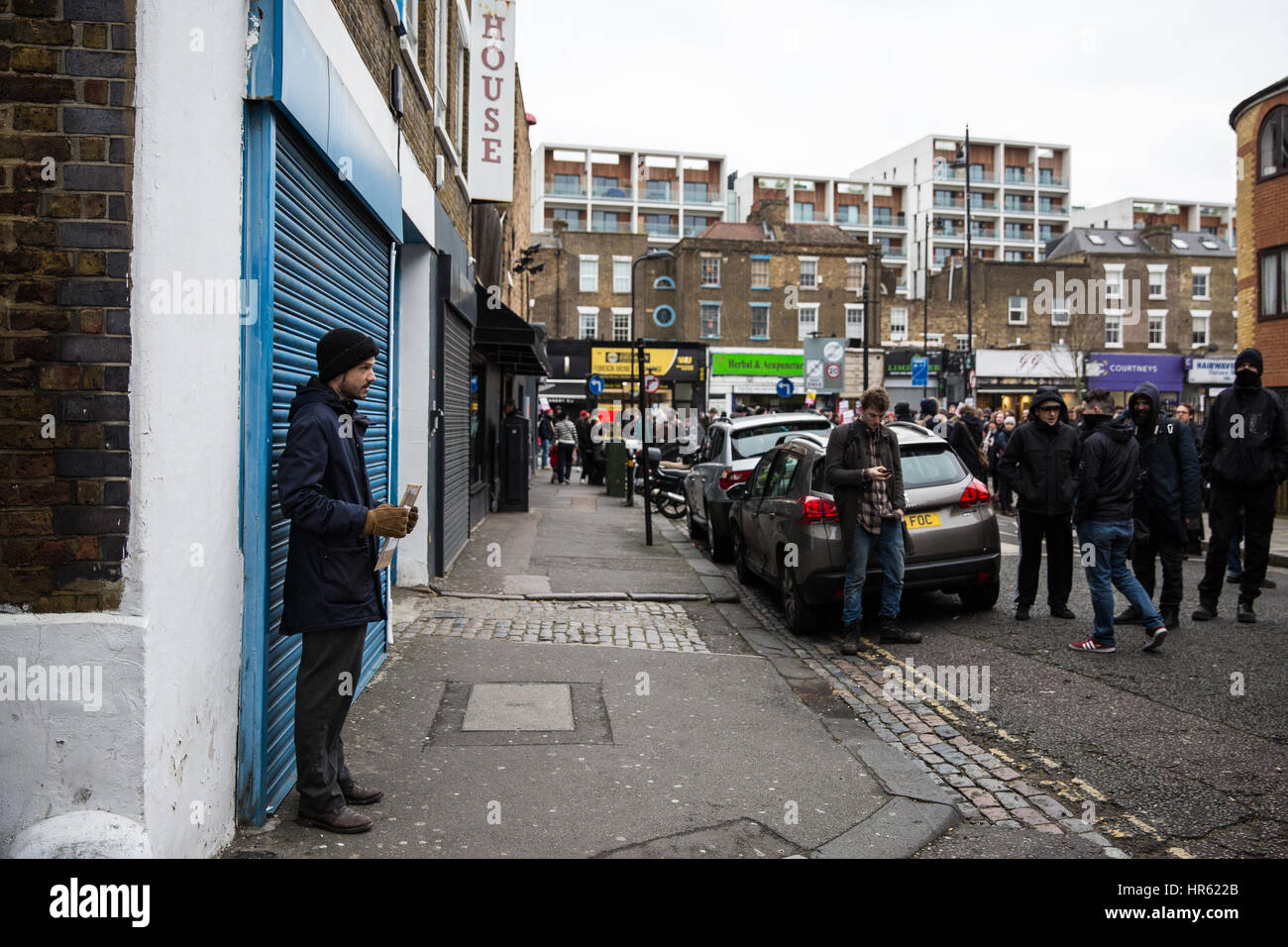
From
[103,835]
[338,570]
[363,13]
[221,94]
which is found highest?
[363,13]

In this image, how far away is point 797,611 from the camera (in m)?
8.31

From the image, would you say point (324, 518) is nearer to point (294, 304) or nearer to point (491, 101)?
point (294, 304)

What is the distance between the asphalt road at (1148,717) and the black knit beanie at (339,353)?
3064 mm

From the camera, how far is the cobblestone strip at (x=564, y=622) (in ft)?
25.7

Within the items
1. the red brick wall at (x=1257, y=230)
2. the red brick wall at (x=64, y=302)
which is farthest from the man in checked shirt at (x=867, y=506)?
the red brick wall at (x=1257, y=230)

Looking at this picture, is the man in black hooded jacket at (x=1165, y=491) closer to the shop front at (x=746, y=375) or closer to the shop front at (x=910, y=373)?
the shop front at (x=910, y=373)

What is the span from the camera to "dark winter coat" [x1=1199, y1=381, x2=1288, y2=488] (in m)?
8.33

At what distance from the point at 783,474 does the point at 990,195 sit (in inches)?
3145

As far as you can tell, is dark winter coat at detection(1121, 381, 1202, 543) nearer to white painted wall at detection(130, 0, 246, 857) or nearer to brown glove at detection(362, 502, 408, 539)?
brown glove at detection(362, 502, 408, 539)

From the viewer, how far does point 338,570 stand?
388 centimetres

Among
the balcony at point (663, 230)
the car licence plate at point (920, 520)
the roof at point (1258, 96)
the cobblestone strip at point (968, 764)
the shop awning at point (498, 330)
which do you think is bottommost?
the cobblestone strip at point (968, 764)
